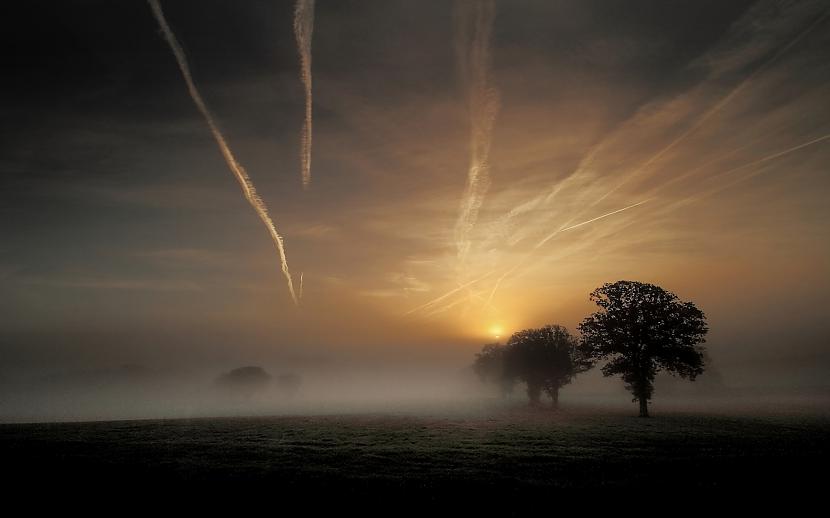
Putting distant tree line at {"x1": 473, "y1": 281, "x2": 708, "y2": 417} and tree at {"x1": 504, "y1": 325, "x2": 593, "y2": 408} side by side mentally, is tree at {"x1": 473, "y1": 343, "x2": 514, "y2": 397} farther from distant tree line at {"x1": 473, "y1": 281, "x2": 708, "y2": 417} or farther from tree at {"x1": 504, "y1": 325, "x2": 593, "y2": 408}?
distant tree line at {"x1": 473, "y1": 281, "x2": 708, "y2": 417}

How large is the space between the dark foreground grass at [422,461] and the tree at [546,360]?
46181 mm

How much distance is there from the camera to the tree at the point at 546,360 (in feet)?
261

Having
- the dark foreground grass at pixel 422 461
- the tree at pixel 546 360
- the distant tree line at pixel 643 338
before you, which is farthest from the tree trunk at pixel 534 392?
the dark foreground grass at pixel 422 461

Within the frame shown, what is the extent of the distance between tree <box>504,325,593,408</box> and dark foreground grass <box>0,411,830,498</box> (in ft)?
152

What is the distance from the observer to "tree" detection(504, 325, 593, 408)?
79500 millimetres

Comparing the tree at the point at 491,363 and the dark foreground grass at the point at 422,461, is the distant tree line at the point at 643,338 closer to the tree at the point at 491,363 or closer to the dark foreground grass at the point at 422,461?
the dark foreground grass at the point at 422,461

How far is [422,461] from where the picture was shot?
21.7m

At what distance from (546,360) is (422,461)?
64127 mm

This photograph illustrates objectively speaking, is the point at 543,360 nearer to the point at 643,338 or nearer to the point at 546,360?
the point at 546,360

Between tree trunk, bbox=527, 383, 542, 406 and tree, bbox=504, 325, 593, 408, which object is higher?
tree, bbox=504, 325, 593, 408

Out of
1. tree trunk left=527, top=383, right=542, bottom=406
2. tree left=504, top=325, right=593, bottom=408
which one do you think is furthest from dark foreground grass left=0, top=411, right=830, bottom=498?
tree trunk left=527, top=383, right=542, bottom=406

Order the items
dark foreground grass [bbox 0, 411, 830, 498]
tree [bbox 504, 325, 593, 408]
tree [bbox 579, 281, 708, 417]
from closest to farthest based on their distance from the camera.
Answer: dark foreground grass [bbox 0, 411, 830, 498] < tree [bbox 579, 281, 708, 417] < tree [bbox 504, 325, 593, 408]

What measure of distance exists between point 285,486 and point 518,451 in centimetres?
1460

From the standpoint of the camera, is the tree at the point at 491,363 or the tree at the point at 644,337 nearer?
the tree at the point at 644,337
